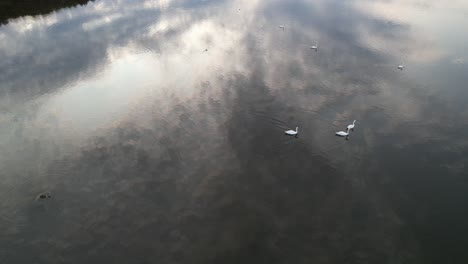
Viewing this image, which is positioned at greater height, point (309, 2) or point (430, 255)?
point (309, 2)

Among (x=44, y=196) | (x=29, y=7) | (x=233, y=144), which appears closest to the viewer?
(x=44, y=196)

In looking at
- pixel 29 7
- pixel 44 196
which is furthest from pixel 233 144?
pixel 29 7

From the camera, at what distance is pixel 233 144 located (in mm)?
17172

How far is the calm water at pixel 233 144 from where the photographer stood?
12625 millimetres

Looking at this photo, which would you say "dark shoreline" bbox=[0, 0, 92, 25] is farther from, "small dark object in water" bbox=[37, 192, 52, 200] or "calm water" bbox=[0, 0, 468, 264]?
"small dark object in water" bbox=[37, 192, 52, 200]

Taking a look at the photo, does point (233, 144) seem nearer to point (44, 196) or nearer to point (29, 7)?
point (44, 196)

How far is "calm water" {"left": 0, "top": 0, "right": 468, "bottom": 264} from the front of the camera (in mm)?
12625

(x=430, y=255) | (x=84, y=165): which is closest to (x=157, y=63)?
(x=84, y=165)

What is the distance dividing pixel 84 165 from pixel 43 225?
3.45 metres

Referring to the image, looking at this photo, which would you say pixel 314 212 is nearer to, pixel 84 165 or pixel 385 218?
pixel 385 218

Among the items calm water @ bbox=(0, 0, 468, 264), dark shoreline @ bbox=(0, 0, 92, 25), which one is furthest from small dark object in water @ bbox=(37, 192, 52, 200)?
dark shoreline @ bbox=(0, 0, 92, 25)

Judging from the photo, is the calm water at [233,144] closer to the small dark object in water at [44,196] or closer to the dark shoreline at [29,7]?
the small dark object in water at [44,196]

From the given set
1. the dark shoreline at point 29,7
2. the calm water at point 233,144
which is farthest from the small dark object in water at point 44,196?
the dark shoreline at point 29,7

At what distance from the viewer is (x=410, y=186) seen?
1488cm
